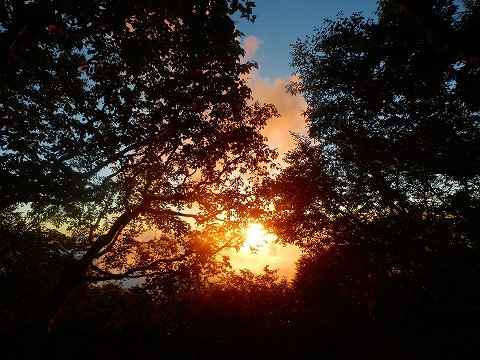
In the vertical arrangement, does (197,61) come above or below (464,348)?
above

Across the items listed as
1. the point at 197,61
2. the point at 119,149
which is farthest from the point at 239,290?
the point at 197,61

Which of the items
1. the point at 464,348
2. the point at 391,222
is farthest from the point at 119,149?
the point at 464,348

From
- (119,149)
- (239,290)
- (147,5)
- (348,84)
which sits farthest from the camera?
(239,290)

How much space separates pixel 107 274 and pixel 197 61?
10409 mm

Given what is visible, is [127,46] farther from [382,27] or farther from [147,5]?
[382,27]

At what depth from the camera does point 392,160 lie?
10820mm

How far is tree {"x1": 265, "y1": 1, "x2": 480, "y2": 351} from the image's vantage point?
30.0ft

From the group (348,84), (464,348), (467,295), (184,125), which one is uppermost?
(348,84)

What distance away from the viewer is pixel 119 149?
31.4 feet

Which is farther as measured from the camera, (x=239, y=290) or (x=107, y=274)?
(x=239, y=290)

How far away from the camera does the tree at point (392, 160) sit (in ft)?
30.0

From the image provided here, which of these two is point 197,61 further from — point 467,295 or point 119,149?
point 467,295

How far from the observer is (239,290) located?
34.3 m

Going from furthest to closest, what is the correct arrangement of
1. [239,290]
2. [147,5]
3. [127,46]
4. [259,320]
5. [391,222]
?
[239,290] < [259,320] < [391,222] < [127,46] < [147,5]
